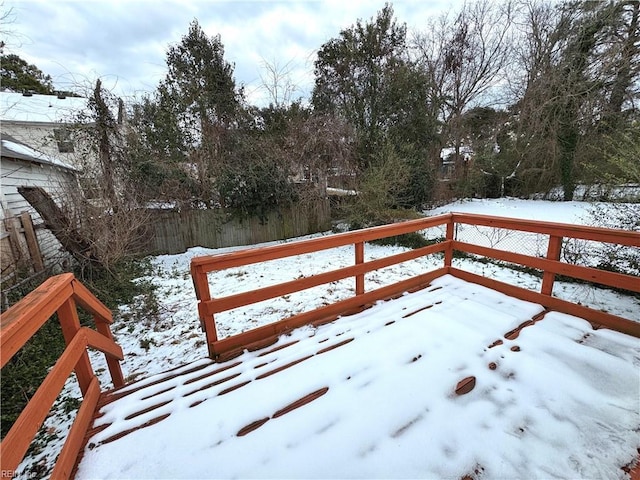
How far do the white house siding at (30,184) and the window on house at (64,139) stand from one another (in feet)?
1.86

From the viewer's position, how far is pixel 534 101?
11.2m

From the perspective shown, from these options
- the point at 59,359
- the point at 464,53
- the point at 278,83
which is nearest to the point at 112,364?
the point at 59,359

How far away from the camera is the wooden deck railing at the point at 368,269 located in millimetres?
2145

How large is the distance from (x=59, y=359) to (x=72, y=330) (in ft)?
1.18

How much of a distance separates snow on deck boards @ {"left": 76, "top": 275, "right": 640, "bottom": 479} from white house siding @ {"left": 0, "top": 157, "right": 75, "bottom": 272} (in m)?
5.04

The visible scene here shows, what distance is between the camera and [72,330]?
1646mm

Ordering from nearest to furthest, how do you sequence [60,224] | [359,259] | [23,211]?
[359,259], [60,224], [23,211]

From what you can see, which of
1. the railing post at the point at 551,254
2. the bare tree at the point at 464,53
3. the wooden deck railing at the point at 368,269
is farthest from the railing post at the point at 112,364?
the bare tree at the point at 464,53

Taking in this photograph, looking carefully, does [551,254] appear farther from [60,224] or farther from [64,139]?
[64,139]

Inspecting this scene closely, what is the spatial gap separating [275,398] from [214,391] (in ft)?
1.42

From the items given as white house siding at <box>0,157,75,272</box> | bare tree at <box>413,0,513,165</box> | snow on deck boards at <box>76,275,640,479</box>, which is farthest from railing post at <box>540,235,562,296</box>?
bare tree at <box>413,0,513,165</box>

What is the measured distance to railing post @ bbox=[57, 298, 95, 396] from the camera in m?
1.62

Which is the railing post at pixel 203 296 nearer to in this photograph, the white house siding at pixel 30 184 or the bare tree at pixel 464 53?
the white house siding at pixel 30 184

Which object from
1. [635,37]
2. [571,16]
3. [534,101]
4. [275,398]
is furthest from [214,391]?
[571,16]
